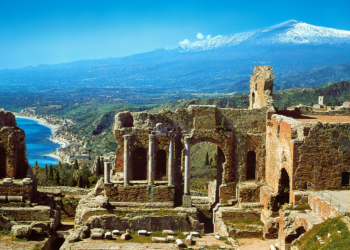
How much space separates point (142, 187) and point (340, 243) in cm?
1335

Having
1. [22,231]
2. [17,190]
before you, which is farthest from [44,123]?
[22,231]

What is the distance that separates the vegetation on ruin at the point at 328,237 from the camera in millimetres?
17622

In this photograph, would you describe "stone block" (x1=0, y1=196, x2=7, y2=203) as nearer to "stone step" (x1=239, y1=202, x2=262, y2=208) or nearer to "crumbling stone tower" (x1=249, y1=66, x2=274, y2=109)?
"stone step" (x1=239, y1=202, x2=262, y2=208)

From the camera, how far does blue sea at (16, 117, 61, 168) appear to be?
342ft

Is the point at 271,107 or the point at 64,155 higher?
the point at 271,107

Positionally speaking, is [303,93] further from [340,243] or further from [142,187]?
[340,243]

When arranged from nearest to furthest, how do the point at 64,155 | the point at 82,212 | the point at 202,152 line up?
the point at 82,212, the point at 202,152, the point at 64,155

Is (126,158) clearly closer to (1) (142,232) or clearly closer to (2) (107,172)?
(2) (107,172)

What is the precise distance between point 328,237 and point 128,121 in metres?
16.2

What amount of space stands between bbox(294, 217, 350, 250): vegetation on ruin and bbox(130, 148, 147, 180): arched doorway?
12656 millimetres

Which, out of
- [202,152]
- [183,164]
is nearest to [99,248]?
[183,164]

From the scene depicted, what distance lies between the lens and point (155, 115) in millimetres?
29297

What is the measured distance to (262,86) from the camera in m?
30.8

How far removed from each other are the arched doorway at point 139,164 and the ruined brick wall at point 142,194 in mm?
2105
